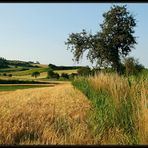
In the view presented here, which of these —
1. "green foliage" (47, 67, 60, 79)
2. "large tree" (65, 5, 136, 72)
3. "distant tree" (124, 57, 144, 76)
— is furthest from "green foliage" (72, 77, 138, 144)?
"green foliage" (47, 67, 60, 79)

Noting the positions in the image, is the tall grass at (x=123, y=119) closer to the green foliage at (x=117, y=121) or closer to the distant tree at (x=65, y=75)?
the green foliage at (x=117, y=121)

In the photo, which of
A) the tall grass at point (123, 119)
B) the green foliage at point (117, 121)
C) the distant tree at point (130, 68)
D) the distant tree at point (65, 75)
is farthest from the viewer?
the distant tree at point (65, 75)

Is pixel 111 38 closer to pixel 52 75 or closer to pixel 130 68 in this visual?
pixel 130 68

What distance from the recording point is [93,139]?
6.18 metres

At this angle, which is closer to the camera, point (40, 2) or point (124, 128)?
point (40, 2)

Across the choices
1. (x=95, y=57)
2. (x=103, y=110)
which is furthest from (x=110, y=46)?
(x=103, y=110)

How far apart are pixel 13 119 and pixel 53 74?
73091 millimetres

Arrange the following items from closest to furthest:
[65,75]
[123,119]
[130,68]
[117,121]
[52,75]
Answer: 1. [123,119]
2. [117,121]
3. [130,68]
4. [65,75]
5. [52,75]

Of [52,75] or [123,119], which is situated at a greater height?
[123,119]

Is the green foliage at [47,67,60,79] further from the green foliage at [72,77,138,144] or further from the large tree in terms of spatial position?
the green foliage at [72,77,138,144]

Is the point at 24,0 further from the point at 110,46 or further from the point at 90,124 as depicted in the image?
the point at 110,46

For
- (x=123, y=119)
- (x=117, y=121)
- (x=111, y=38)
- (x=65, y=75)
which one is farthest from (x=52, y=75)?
(x=123, y=119)

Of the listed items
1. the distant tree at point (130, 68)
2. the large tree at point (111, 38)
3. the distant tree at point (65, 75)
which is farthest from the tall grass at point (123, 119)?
the distant tree at point (65, 75)

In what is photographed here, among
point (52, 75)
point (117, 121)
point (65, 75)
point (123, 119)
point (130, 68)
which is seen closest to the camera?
point (123, 119)
